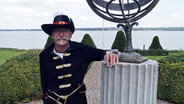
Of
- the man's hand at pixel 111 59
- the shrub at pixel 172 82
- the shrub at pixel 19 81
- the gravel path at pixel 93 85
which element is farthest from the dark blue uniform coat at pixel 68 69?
the shrub at pixel 172 82

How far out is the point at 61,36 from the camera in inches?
123

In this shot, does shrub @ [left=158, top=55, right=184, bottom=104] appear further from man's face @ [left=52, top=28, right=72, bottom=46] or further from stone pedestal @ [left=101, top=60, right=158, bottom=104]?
man's face @ [left=52, top=28, right=72, bottom=46]

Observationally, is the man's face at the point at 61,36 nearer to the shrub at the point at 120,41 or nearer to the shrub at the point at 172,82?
the shrub at the point at 172,82

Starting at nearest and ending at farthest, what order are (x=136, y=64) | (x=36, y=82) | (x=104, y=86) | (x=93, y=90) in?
(x=136, y=64), (x=104, y=86), (x=36, y=82), (x=93, y=90)

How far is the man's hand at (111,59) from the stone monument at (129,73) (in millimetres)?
51

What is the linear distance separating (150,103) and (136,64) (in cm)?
45

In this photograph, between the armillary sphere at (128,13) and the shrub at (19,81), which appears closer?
the armillary sphere at (128,13)

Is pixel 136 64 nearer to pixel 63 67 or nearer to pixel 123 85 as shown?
pixel 123 85

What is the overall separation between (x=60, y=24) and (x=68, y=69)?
0.47m

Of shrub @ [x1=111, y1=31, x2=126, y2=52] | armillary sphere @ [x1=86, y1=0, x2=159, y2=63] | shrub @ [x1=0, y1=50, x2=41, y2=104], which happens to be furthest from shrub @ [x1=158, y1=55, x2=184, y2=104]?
shrub @ [x1=111, y1=31, x2=126, y2=52]

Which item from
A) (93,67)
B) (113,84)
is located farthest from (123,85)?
(93,67)

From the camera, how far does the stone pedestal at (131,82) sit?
311 centimetres

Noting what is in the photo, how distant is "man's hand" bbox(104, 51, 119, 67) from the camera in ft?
10.2

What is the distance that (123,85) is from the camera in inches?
124
